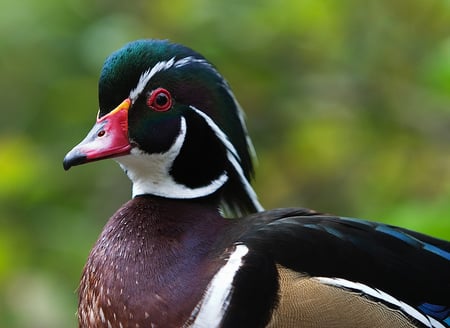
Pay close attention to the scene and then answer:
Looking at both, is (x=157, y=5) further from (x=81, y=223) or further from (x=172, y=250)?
(x=172, y=250)

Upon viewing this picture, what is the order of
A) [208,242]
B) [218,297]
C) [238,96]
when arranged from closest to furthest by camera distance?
1. [218,297]
2. [208,242]
3. [238,96]

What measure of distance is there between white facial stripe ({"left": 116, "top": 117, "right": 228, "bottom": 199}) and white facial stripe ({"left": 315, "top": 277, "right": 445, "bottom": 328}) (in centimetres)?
35

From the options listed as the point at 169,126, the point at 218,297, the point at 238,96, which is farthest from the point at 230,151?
the point at 238,96

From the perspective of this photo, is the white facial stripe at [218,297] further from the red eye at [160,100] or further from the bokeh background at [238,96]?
the bokeh background at [238,96]

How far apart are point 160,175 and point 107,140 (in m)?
0.15

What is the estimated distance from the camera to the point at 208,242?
1816 mm

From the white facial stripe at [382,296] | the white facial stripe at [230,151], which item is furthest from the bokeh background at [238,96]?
the white facial stripe at [382,296]

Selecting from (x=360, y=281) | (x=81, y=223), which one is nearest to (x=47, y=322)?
(x=81, y=223)

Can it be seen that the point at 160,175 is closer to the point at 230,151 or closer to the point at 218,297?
the point at 230,151

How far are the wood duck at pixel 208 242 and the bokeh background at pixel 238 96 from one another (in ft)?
3.28

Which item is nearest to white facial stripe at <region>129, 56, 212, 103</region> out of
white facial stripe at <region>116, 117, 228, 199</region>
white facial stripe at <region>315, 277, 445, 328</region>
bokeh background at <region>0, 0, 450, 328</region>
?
white facial stripe at <region>116, 117, 228, 199</region>

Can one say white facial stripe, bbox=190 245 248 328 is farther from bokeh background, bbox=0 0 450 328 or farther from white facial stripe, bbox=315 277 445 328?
bokeh background, bbox=0 0 450 328

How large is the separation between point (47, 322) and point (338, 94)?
3.94 feet

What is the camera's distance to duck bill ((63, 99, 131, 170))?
5.89 ft
